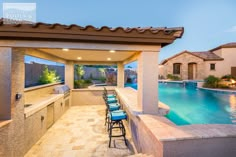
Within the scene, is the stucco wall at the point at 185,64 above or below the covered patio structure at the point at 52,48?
above

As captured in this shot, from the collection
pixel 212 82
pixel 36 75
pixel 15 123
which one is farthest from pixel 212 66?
pixel 15 123

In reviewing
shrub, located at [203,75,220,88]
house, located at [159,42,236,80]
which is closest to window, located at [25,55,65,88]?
shrub, located at [203,75,220,88]

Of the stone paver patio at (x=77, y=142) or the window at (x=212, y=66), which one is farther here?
the window at (x=212, y=66)

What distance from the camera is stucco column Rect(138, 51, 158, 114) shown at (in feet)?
11.4

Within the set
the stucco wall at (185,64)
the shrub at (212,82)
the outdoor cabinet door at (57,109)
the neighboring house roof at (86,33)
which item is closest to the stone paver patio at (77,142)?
the outdoor cabinet door at (57,109)

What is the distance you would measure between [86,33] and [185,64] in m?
23.8

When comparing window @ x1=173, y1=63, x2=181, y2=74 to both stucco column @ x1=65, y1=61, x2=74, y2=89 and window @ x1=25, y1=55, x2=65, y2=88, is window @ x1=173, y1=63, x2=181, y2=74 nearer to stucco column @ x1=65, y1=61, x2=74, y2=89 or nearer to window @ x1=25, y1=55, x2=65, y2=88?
stucco column @ x1=65, y1=61, x2=74, y2=89

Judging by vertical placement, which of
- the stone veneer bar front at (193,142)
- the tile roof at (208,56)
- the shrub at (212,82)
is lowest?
the stone veneer bar front at (193,142)

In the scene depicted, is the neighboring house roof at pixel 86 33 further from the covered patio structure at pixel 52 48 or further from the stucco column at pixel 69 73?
the stucco column at pixel 69 73

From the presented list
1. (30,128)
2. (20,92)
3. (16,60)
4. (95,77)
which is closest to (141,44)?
(16,60)

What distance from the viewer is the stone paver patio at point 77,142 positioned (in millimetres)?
3557

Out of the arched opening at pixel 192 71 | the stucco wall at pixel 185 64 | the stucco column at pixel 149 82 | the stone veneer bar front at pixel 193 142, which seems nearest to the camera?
the stone veneer bar front at pixel 193 142

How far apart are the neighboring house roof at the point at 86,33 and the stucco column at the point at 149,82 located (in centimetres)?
36

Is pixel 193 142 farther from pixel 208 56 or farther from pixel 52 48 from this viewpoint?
pixel 208 56
